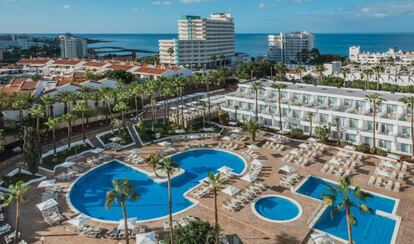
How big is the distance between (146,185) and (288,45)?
166959mm

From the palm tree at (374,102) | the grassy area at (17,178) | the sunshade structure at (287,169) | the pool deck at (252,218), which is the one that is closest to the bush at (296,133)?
the palm tree at (374,102)

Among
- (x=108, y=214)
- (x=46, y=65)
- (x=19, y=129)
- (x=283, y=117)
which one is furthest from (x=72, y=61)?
(x=108, y=214)

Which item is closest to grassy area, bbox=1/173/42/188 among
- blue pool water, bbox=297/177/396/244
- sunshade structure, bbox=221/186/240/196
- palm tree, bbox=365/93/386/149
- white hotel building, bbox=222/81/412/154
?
sunshade structure, bbox=221/186/240/196

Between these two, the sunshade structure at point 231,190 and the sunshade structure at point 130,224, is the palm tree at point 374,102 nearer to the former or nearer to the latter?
the sunshade structure at point 231,190

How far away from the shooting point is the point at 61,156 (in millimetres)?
45562

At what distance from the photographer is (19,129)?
159ft

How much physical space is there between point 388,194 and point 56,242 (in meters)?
30.3

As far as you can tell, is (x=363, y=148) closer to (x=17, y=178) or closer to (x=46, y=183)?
(x=46, y=183)

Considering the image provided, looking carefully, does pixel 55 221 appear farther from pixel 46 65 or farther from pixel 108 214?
pixel 46 65

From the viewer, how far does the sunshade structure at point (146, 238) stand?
2568cm

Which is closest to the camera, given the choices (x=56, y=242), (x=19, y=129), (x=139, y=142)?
(x=56, y=242)

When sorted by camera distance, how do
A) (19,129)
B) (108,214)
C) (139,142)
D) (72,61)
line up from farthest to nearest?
(72,61) → (139,142) → (19,129) → (108,214)

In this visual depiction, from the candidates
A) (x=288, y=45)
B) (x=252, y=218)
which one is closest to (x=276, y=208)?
(x=252, y=218)

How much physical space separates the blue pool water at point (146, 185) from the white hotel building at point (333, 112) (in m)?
14.4
